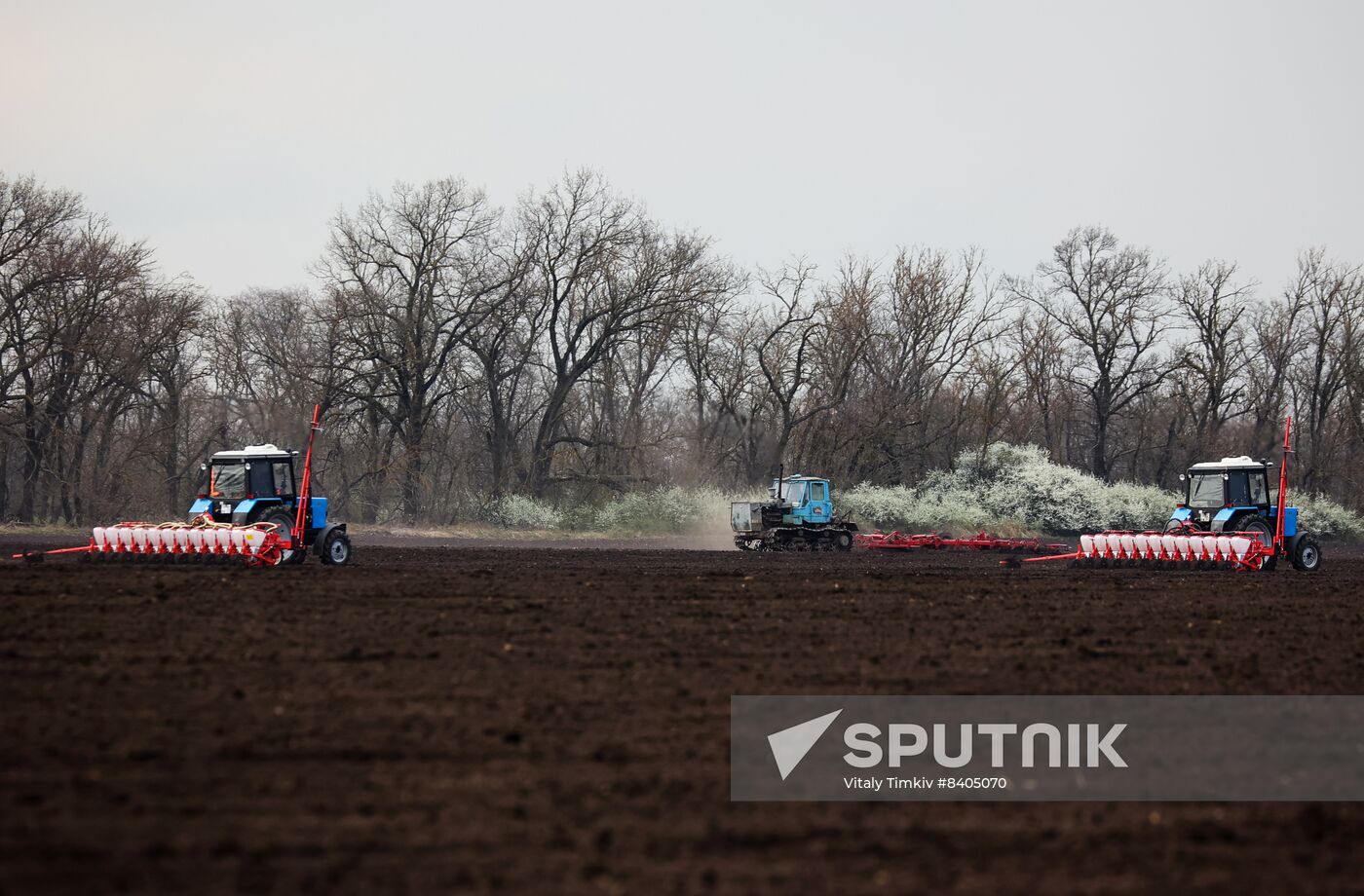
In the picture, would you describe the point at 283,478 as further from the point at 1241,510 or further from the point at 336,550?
the point at 1241,510

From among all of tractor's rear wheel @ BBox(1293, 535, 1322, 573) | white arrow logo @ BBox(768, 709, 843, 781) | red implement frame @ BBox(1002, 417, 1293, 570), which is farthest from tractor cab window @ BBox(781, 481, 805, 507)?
white arrow logo @ BBox(768, 709, 843, 781)

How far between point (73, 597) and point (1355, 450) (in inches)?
2266

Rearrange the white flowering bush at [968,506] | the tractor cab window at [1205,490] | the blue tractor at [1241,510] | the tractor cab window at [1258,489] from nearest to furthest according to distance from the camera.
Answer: the blue tractor at [1241,510], the tractor cab window at [1258,489], the tractor cab window at [1205,490], the white flowering bush at [968,506]

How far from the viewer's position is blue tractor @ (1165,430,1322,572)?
2961 cm

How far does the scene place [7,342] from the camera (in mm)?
43938

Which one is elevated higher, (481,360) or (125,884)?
(481,360)

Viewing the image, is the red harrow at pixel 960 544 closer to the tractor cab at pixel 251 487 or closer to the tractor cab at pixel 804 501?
the tractor cab at pixel 804 501

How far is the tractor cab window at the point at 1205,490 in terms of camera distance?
30.4m

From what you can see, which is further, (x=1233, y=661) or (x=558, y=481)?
(x=558, y=481)

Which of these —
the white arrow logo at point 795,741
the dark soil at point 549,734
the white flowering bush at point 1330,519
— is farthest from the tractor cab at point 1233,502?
the white flowering bush at point 1330,519

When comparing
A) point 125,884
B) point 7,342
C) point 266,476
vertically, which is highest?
point 7,342

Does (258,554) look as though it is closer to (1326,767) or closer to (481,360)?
(1326,767)

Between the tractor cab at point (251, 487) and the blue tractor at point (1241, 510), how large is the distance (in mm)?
18140

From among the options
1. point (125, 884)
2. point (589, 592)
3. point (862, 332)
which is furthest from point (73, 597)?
point (862, 332)
